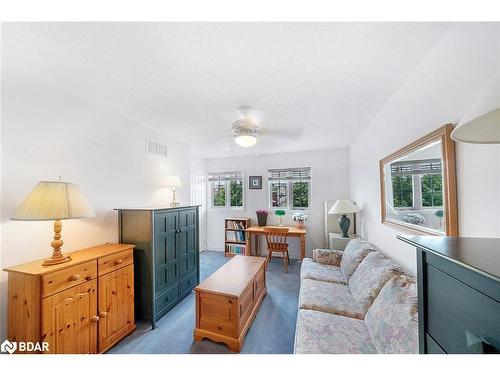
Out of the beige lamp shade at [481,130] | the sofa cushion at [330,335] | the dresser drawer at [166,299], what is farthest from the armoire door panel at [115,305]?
the beige lamp shade at [481,130]

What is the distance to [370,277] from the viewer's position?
181 cm

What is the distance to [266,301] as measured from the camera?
103 inches

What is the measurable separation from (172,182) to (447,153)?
299 cm

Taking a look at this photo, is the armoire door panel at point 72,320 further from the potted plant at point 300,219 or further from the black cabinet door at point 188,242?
the potted plant at point 300,219

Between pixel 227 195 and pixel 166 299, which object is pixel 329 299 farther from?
pixel 227 195

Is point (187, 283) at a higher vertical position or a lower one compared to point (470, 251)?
lower

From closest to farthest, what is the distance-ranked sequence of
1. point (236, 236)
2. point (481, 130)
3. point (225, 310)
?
point (481, 130) → point (225, 310) → point (236, 236)

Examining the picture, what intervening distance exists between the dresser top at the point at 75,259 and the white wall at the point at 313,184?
303 cm

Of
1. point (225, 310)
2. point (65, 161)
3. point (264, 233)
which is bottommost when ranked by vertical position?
point (225, 310)

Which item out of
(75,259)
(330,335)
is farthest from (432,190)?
(75,259)

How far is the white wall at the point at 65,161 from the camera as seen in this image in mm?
1568

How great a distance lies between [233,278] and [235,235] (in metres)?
2.56

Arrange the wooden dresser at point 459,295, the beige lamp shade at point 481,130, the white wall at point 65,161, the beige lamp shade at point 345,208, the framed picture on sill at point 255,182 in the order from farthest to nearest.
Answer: the framed picture on sill at point 255,182 → the beige lamp shade at point 345,208 → the white wall at point 65,161 → the beige lamp shade at point 481,130 → the wooden dresser at point 459,295
